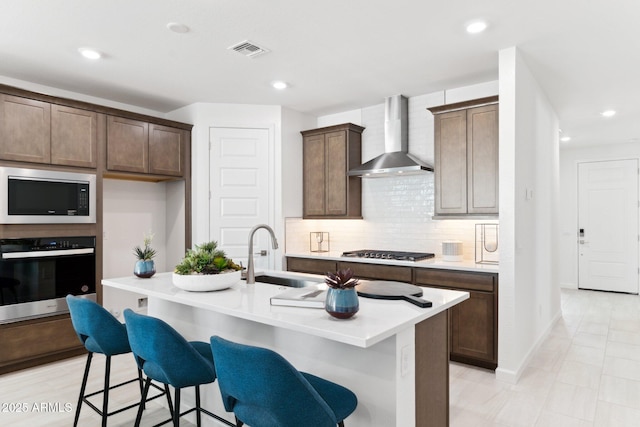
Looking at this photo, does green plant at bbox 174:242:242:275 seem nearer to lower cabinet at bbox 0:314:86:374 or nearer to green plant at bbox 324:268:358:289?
green plant at bbox 324:268:358:289

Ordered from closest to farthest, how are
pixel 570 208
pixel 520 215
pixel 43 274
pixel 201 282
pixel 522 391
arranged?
pixel 201 282, pixel 522 391, pixel 520 215, pixel 43 274, pixel 570 208

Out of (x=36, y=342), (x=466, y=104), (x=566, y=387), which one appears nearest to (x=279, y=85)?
(x=466, y=104)

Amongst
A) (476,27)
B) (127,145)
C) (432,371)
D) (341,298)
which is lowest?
(432,371)

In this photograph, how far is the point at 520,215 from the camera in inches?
134

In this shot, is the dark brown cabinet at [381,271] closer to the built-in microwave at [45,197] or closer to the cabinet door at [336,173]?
the cabinet door at [336,173]

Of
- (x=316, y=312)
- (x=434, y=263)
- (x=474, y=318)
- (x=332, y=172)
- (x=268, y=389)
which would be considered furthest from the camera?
(x=332, y=172)

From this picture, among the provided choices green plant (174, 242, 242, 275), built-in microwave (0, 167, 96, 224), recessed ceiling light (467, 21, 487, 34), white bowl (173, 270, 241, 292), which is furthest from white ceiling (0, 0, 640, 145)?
white bowl (173, 270, 241, 292)

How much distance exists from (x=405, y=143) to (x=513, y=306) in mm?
2164

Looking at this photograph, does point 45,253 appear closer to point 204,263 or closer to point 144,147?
point 144,147

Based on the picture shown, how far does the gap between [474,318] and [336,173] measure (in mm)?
2323

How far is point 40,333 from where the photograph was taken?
3.61 m

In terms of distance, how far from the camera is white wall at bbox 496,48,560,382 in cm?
325

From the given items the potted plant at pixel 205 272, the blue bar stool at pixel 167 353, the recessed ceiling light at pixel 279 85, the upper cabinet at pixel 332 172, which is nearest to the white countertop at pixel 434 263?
the upper cabinet at pixel 332 172

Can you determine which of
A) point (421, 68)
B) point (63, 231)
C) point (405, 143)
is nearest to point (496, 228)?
point (405, 143)
